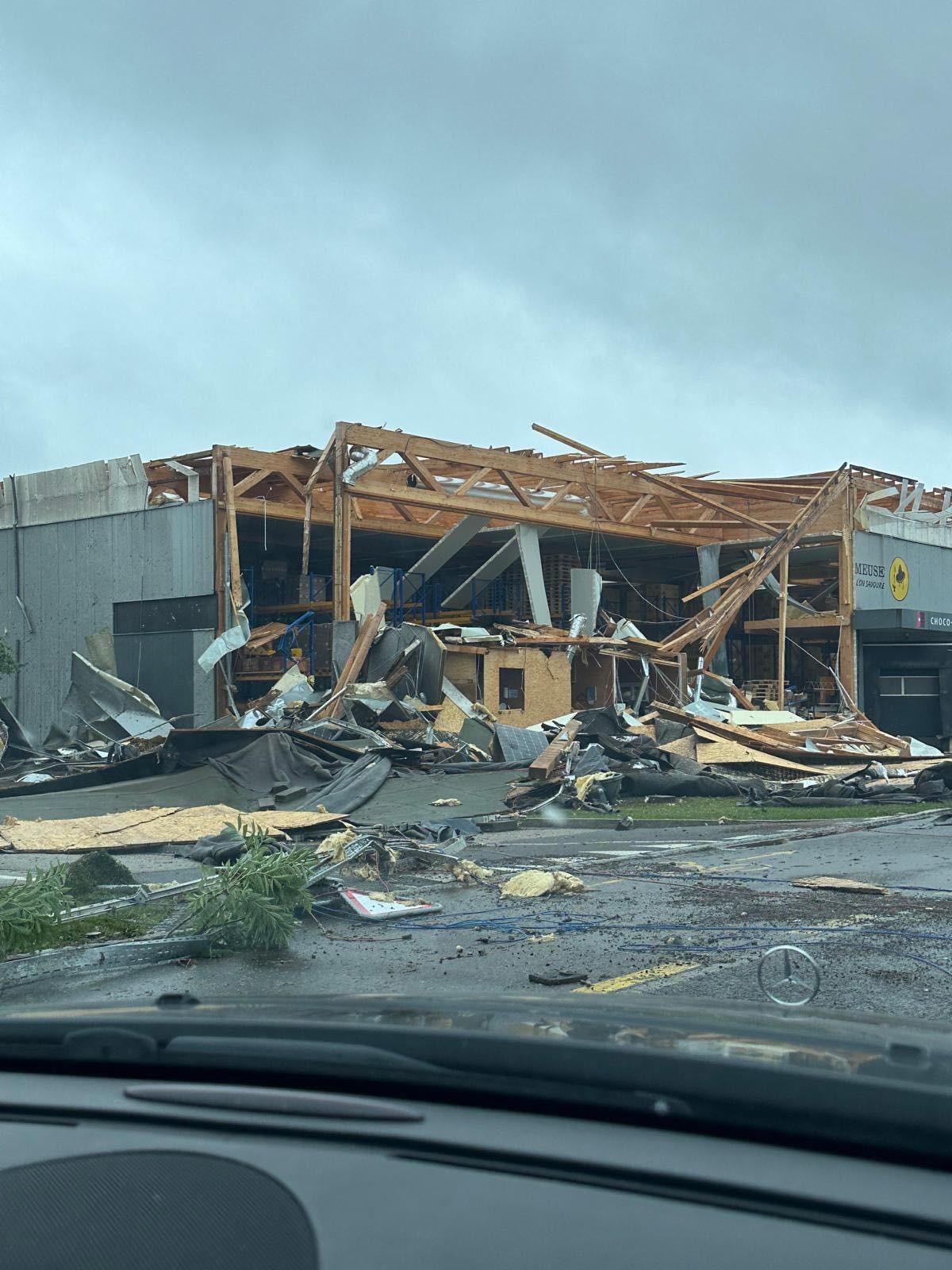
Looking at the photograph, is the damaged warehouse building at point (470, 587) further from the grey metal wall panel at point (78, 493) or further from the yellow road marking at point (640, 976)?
the yellow road marking at point (640, 976)

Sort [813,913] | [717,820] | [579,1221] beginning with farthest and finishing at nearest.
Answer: [717,820] → [813,913] → [579,1221]

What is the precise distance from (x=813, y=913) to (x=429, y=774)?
11.0m

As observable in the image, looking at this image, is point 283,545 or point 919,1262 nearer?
point 919,1262

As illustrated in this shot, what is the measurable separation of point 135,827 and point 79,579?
15987 millimetres

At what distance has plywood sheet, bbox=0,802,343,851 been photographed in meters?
12.9

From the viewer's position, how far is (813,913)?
834 cm

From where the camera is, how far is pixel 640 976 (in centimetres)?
646

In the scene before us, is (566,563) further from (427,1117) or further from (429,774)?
(427,1117)

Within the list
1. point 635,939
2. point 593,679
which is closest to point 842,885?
point 635,939

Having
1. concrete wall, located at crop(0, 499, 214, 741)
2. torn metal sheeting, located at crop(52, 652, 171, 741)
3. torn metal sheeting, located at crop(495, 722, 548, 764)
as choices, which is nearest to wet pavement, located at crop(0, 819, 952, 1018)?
torn metal sheeting, located at crop(495, 722, 548, 764)

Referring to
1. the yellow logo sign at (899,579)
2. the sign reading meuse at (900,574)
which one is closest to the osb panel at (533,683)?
the sign reading meuse at (900,574)

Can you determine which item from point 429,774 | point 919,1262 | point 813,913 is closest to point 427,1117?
point 919,1262

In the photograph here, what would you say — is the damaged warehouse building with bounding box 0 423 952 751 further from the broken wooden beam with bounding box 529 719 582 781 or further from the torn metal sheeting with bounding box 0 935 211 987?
the torn metal sheeting with bounding box 0 935 211 987

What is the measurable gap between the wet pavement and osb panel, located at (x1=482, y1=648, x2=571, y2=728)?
14.0 metres
